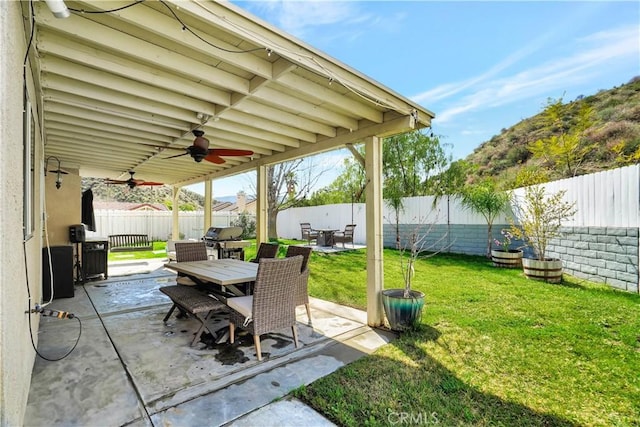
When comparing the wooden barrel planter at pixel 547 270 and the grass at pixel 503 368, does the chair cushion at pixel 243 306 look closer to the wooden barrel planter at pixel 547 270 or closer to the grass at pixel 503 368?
A: the grass at pixel 503 368

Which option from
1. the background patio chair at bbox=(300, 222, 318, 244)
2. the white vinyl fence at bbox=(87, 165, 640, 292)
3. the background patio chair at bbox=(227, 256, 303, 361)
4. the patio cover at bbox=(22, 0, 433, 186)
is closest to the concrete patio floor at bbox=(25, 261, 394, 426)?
the background patio chair at bbox=(227, 256, 303, 361)

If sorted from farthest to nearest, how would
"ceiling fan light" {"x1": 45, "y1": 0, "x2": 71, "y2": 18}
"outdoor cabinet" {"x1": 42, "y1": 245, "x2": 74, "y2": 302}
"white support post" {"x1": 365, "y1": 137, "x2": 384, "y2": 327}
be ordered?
1. "outdoor cabinet" {"x1": 42, "y1": 245, "x2": 74, "y2": 302}
2. "white support post" {"x1": 365, "y1": 137, "x2": 384, "y2": 327}
3. "ceiling fan light" {"x1": 45, "y1": 0, "x2": 71, "y2": 18}

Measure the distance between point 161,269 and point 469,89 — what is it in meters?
15.7

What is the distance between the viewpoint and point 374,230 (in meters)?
3.93

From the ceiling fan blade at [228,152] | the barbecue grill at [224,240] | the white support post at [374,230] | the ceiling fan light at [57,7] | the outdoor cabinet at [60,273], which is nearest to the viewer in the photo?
the ceiling fan light at [57,7]

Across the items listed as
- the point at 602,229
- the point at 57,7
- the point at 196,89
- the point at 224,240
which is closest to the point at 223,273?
the point at 196,89

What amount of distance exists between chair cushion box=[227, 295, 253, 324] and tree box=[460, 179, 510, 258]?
746 centimetres

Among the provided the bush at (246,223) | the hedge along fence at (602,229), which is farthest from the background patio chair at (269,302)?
the bush at (246,223)

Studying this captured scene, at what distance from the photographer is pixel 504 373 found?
268cm

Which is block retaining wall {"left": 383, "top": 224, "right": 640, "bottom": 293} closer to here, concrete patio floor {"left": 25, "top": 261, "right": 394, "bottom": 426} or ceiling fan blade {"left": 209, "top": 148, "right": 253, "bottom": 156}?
concrete patio floor {"left": 25, "top": 261, "right": 394, "bottom": 426}

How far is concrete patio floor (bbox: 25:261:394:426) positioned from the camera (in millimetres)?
2127

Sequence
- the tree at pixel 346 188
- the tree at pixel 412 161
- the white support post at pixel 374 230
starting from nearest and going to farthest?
1. the white support post at pixel 374 230
2. the tree at pixel 412 161
3. the tree at pixel 346 188

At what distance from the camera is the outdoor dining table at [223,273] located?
3.36m
